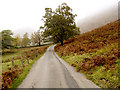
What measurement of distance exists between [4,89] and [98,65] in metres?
8.89

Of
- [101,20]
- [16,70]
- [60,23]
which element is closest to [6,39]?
[60,23]

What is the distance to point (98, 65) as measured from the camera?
A: 9555mm

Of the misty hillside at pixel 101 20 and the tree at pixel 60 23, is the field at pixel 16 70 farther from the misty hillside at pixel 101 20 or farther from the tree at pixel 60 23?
the misty hillside at pixel 101 20

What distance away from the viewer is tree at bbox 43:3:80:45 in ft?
96.4

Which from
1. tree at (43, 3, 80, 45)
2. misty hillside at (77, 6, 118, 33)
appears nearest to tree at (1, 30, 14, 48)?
tree at (43, 3, 80, 45)

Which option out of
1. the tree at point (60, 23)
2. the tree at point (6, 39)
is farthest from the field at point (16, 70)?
the tree at point (6, 39)

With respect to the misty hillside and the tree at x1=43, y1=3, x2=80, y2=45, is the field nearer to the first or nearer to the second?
the tree at x1=43, y1=3, x2=80, y2=45

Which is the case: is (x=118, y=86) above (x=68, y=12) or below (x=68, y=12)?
below

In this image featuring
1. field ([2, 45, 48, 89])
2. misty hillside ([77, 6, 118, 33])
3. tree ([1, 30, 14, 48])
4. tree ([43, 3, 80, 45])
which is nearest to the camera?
field ([2, 45, 48, 89])

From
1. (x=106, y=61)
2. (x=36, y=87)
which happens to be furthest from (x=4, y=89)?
(x=106, y=61)

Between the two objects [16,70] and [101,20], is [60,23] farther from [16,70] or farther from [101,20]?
[101,20]

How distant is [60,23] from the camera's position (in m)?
30.0

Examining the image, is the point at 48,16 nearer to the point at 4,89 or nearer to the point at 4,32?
the point at 4,32

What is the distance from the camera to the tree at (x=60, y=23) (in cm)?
2938
